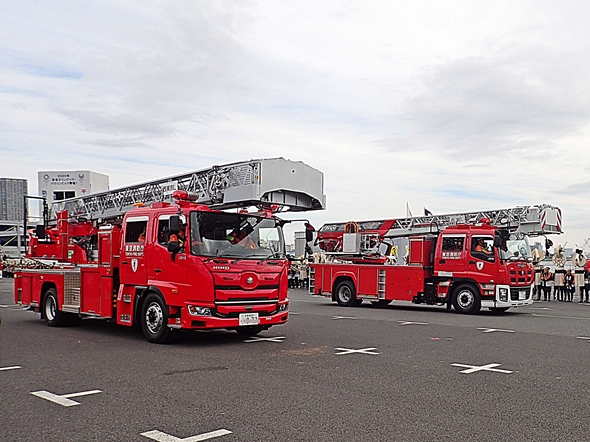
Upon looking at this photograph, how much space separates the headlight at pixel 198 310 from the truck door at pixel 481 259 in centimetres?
978

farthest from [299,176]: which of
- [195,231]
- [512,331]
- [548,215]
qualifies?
[548,215]

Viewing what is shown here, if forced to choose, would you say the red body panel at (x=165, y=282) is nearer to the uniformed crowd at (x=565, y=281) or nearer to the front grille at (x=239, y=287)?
the front grille at (x=239, y=287)

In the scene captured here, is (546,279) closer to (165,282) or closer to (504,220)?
(504,220)

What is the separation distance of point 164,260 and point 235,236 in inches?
50.8

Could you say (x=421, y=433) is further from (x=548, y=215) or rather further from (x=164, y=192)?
(x=548, y=215)

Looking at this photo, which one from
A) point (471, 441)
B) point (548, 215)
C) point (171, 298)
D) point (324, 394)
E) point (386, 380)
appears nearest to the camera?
point (471, 441)

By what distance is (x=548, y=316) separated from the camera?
1720 cm

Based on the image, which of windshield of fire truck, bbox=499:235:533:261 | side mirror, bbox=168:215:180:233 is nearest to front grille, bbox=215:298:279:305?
side mirror, bbox=168:215:180:233

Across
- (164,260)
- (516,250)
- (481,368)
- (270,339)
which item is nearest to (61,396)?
(164,260)

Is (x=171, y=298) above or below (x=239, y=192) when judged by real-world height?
below

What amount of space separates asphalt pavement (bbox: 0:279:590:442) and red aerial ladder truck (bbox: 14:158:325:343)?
564mm

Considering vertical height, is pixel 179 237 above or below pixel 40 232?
below

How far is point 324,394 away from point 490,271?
457 inches

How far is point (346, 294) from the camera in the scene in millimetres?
20797
